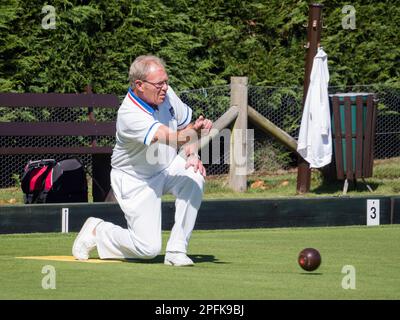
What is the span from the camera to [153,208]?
7.41m

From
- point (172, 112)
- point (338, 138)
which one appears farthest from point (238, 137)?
point (172, 112)

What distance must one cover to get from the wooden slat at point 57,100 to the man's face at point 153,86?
469 centimetres

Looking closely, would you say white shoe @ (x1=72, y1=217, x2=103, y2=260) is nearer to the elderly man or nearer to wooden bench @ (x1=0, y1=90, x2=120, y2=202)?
the elderly man

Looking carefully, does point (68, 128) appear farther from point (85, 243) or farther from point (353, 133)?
point (85, 243)

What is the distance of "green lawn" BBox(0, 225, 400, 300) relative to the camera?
5.94 meters

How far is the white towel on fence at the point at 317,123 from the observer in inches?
529

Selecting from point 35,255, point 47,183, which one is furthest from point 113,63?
point 35,255

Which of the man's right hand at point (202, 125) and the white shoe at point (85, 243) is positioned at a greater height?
the man's right hand at point (202, 125)

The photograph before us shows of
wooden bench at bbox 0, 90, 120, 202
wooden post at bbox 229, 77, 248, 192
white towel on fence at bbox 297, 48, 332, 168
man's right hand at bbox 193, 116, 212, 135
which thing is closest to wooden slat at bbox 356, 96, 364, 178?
white towel on fence at bbox 297, 48, 332, 168

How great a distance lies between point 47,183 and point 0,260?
12.0 ft

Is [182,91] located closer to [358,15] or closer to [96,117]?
[96,117]

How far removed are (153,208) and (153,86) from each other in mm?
792

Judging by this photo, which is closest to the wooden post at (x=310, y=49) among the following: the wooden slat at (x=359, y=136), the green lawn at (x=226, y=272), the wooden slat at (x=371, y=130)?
the wooden slat at (x=359, y=136)

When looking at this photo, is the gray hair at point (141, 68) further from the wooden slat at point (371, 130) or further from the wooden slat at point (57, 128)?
the wooden slat at point (371, 130)
